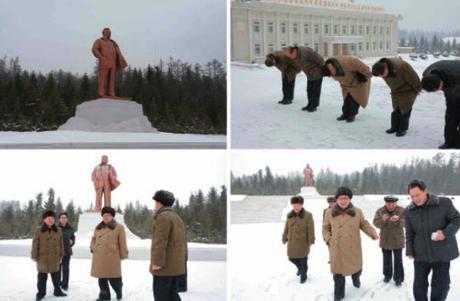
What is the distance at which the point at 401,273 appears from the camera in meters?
3.66

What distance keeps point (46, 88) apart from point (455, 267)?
340 cm

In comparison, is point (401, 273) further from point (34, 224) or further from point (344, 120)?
point (34, 224)

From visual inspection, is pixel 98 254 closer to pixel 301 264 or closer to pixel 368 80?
pixel 301 264

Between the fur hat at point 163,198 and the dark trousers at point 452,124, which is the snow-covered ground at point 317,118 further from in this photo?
the fur hat at point 163,198

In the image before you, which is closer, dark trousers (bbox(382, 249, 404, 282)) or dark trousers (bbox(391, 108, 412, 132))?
dark trousers (bbox(382, 249, 404, 282))

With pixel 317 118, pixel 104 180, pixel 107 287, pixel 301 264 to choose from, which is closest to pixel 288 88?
pixel 317 118

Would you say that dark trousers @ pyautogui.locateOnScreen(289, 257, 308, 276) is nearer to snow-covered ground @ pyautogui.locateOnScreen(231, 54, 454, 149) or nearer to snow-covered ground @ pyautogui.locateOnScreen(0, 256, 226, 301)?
snow-covered ground @ pyautogui.locateOnScreen(0, 256, 226, 301)

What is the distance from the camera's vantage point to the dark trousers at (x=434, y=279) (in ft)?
10.2

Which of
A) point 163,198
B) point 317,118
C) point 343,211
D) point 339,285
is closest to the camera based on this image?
point 163,198

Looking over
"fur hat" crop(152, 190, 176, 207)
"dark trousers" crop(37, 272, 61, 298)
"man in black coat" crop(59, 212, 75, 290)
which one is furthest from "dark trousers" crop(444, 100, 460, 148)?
"dark trousers" crop(37, 272, 61, 298)

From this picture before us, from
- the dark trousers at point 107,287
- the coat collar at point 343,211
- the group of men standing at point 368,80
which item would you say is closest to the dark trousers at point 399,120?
the group of men standing at point 368,80

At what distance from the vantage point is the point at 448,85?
3.69 metres

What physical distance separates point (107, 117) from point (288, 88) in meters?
1.50

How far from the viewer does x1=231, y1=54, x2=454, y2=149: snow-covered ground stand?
403cm
